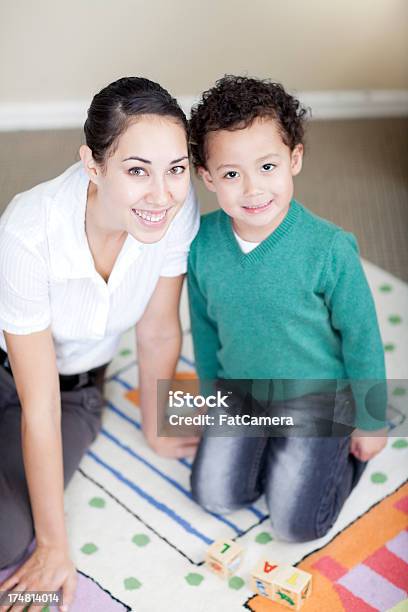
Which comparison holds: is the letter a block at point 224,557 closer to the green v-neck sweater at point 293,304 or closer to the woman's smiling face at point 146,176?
the green v-neck sweater at point 293,304

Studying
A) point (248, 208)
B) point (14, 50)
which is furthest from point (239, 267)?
point (14, 50)

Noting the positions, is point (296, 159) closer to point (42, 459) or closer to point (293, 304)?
point (293, 304)

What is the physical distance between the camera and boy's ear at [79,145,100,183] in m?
0.93

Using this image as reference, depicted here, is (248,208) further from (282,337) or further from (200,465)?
(200,465)

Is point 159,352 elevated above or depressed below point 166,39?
below

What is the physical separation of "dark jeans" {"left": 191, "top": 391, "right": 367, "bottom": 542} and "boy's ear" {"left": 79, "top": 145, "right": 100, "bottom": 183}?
0.41 meters

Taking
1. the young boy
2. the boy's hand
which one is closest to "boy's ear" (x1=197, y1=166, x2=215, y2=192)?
the young boy

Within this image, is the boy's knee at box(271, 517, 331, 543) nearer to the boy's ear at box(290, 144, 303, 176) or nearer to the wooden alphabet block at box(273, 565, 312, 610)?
the wooden alphabet block at box(273, 565, 312, 610)

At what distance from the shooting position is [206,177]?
1.04 m

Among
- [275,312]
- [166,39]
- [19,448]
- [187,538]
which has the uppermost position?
[166,39]

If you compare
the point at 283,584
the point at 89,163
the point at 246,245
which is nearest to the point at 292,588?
the point at 283,584

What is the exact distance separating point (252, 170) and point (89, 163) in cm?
18

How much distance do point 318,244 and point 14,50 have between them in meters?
0.41

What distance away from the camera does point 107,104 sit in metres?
0.90
